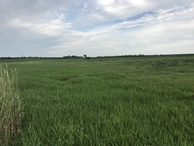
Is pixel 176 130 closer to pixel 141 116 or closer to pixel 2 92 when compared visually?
pixel 141 116

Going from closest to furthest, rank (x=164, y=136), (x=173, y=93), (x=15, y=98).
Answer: (x=164, y=136) → (x=15, y=98) → (x=173, y=93)

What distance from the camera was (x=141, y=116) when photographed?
490cm

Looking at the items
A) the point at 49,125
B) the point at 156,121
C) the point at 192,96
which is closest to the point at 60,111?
the point at 49,125

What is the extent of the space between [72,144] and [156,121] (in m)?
1.74

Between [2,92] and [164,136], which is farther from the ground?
[2,92]

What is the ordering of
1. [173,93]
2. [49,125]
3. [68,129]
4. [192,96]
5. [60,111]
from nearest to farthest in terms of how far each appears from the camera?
[68,129] < [49,125] < [60,111] < [192,96] < [173,93]

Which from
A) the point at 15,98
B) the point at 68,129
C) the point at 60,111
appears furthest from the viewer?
the point at 60,111

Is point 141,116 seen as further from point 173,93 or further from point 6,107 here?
point 173,93

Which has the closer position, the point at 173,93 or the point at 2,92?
the point at 2,92

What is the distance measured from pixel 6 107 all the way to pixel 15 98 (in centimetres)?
48

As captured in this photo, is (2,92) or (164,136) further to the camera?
(2,92)

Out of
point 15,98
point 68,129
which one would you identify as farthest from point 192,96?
point 15,98

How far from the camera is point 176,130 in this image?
3.90m

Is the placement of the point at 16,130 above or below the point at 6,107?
below
